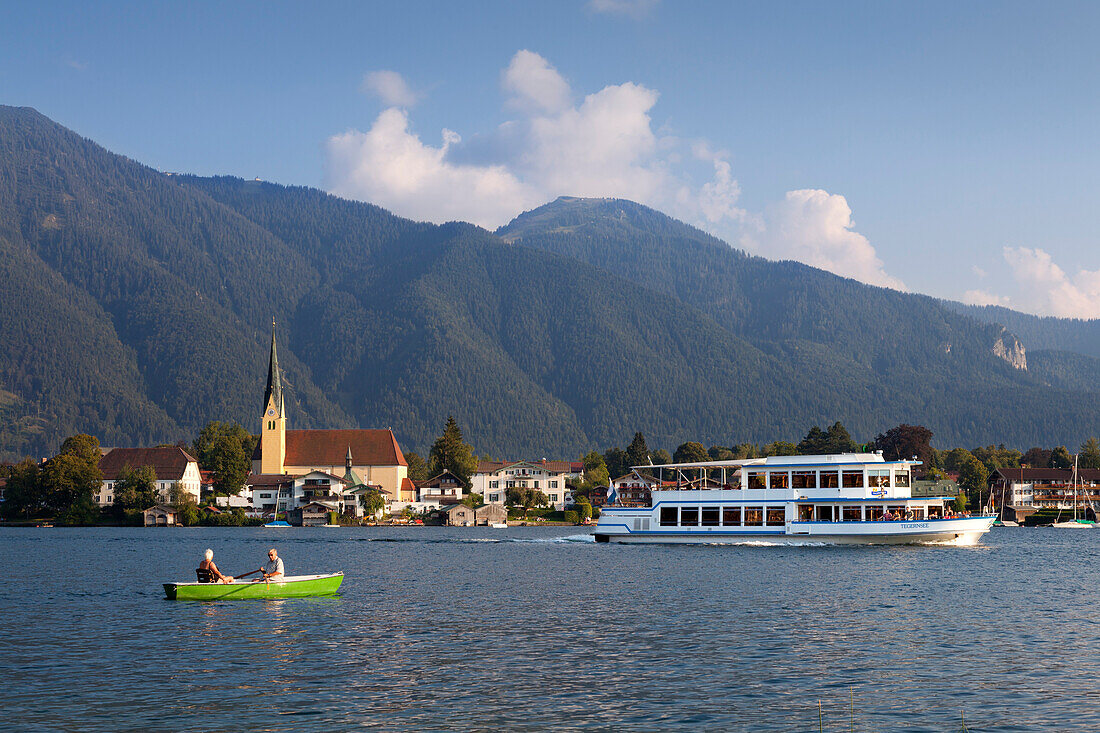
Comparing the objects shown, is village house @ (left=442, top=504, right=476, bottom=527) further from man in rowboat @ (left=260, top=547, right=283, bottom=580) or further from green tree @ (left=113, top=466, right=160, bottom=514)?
man in rowboat @ (left=260, top=547, right=283, bottom=580)

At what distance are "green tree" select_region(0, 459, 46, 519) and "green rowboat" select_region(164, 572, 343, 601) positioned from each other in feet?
447

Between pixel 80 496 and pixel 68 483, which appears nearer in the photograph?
pixel 68 483

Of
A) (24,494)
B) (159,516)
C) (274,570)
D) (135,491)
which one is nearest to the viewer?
(274,570)

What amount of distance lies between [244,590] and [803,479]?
5808cm

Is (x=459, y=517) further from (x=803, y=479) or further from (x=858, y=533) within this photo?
(x=858, y=533)

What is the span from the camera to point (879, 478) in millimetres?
95000

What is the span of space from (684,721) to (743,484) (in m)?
75.1

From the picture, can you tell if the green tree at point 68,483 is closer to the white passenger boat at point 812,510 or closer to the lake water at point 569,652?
the white passenger boat at point 812,510

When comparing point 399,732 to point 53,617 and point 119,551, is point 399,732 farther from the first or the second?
point 119,551

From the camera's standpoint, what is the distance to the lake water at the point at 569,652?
→ 90.9 ft

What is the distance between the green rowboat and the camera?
52.5m

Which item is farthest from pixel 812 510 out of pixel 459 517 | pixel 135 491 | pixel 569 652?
pixel 135 491

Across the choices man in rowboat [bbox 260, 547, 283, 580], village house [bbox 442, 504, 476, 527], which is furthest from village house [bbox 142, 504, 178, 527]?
man in rowboat [bbox 260, 547, 283, 580]

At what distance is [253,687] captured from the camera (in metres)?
31.1
